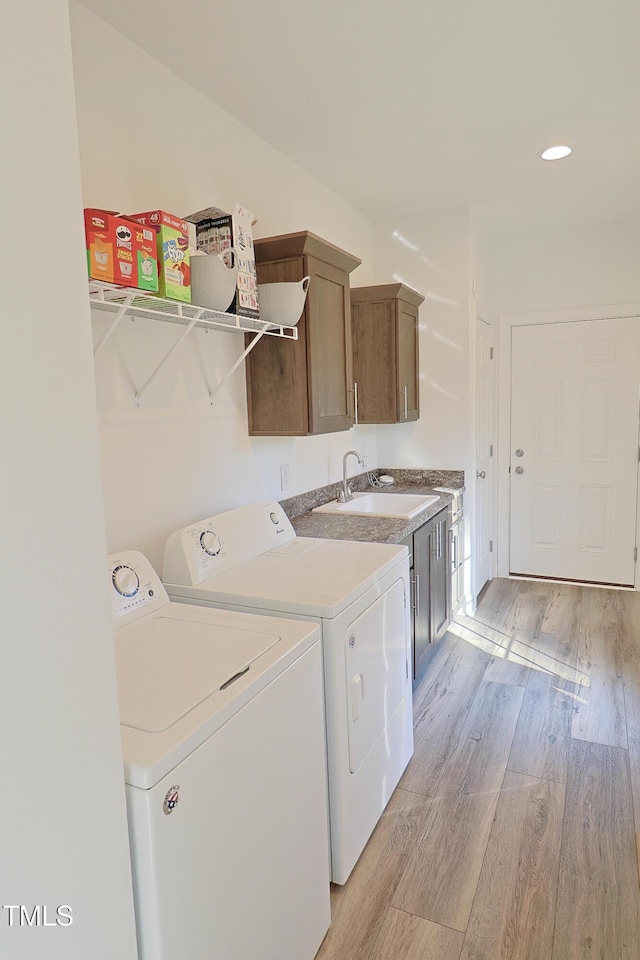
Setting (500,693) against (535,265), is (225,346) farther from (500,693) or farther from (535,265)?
(535,265)

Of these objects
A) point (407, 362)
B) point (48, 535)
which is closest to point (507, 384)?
point (407, 362)

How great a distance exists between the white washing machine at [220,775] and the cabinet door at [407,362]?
2.17 metres

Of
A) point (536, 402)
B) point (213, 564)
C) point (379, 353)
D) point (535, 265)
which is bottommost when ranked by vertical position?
point (213, 564)

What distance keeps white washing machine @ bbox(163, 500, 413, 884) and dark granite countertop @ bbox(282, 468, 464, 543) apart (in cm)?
20

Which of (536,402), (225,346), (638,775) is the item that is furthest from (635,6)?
(536,402)

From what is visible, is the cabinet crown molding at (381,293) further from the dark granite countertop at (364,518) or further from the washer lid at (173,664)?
the washer lid at (173,664)

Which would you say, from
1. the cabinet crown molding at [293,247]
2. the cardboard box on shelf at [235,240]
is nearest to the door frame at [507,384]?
the cabinet crown molding at [293,247]

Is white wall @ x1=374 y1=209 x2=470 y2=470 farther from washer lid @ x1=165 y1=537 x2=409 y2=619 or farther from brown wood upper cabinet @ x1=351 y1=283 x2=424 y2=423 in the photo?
washer lid @ x1=165 y1=537 x2=409 y2=619

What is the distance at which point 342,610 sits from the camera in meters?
1.72

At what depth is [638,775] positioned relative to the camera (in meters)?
2.29

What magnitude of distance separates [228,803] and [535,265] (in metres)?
4.35

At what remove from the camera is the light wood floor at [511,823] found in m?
1.65

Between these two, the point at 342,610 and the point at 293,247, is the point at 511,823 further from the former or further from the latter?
the point at 293,247

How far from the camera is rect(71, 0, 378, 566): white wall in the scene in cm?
180
